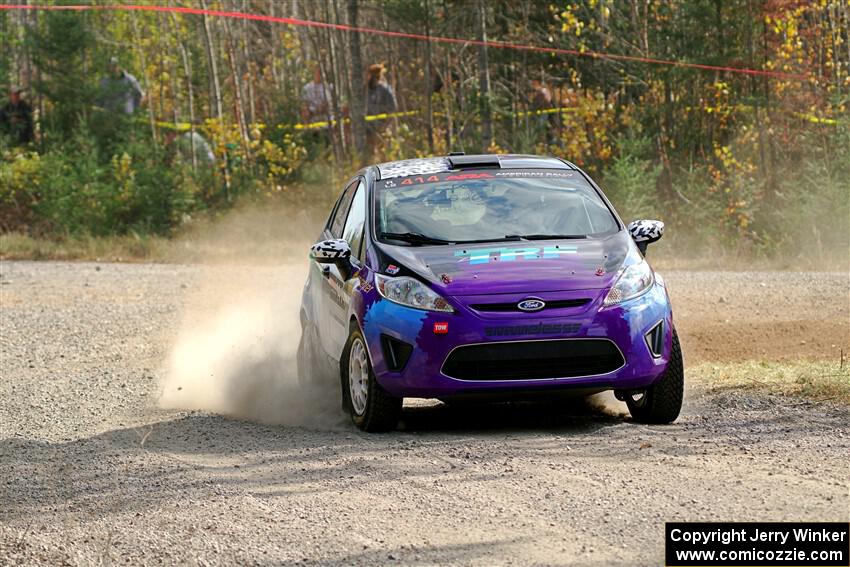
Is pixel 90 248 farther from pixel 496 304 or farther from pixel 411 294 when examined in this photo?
pixel 496 304

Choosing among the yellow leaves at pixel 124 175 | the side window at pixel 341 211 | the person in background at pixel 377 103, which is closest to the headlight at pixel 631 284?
the side window at pixel 341 211

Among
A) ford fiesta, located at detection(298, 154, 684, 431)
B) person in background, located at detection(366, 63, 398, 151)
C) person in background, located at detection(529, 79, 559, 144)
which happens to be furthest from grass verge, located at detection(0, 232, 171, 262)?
ford fiesta, located at detection(298, 154, 684, 431)

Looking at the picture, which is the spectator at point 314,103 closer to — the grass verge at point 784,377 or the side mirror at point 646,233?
the grass verge at point 784,377

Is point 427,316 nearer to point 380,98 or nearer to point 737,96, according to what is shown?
point 737,96

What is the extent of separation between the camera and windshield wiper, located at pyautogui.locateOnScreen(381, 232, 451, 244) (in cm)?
898

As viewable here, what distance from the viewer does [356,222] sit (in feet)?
32.3

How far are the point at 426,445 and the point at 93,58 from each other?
24010 millimetres

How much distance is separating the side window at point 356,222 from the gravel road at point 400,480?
3.84 ft

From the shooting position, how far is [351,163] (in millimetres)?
27328

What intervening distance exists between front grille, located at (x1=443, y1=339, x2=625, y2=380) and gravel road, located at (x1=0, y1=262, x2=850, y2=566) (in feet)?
1.22

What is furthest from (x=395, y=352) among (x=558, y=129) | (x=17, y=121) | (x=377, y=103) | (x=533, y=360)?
(x=17, y=121)

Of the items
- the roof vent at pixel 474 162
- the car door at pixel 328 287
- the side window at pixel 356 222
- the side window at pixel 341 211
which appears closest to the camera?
the side window at pixel 356 222

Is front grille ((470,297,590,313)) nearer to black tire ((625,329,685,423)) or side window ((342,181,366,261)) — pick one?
black tire ((625,329,685,423))

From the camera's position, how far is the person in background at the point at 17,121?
2927 cm
